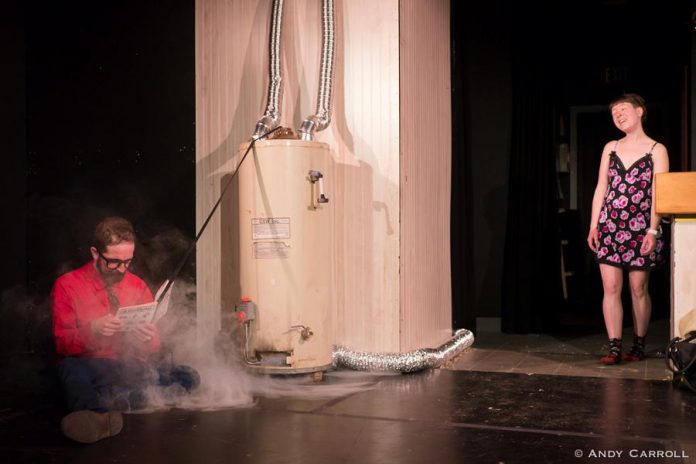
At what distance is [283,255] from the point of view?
12.4 ft

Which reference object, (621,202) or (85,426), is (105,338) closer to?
(85,426)

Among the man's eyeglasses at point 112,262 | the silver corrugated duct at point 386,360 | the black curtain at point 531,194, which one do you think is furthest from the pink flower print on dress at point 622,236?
the man's eyeglasses at point 112,262

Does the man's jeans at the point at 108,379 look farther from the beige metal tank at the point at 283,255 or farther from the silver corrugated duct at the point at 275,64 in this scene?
Result: the silver corrugated duct at the point at 275,64

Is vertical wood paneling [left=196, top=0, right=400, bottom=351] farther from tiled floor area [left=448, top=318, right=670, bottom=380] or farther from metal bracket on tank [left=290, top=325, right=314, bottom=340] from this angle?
tiled floor area [left=448, top=318, right=670, bottom=380]

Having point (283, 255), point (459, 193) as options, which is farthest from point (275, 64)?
point (459, 193)

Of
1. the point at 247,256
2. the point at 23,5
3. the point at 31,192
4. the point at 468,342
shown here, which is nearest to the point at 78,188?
the point at 31,192

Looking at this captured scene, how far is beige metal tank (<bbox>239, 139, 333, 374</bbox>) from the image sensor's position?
3.78 m

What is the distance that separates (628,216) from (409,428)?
2.00 m

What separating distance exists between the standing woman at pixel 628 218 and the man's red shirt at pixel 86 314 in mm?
2470

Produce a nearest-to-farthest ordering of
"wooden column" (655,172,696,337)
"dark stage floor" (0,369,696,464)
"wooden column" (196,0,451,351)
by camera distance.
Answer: "dark stage floor" (0,369,696,464) < "wooden column" (655,172,696,337) < "wooden column" (196,0,451,351)

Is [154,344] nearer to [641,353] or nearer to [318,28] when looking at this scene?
[318,28]

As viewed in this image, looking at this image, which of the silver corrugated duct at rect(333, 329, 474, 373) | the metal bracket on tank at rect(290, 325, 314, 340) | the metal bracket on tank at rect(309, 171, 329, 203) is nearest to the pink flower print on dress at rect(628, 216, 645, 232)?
the silver corrugated duct at rect(333, 329, 474, 373)

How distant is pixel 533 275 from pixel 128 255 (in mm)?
3158

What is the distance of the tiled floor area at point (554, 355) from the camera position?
410 centimetres
